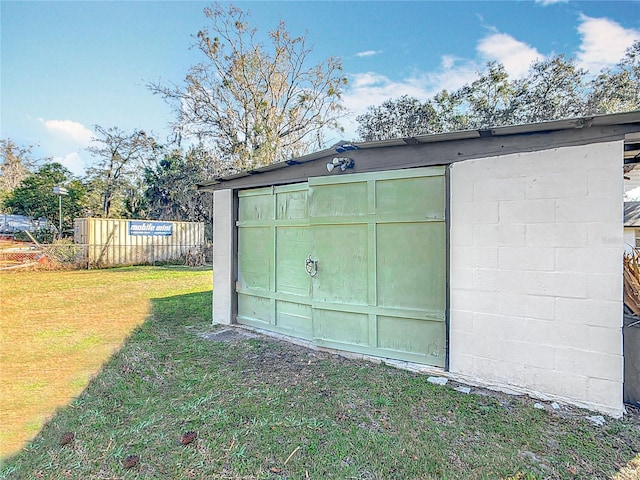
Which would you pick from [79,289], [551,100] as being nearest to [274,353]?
[79,289]

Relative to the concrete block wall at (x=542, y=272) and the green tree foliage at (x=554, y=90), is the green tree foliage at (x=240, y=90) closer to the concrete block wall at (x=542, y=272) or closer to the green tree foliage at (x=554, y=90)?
the green tree foliage at (x=554, y=90)

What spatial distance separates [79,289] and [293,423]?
322 inches

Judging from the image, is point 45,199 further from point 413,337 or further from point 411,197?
point 413,337

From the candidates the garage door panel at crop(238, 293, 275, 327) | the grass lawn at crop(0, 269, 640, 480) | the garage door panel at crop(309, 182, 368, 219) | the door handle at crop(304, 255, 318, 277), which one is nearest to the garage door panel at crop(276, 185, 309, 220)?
the garage door panel at crop(309, 182, 368, 219)

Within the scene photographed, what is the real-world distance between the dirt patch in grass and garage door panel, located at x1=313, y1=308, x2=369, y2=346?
0.34 meters

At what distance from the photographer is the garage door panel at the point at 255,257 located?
485cm

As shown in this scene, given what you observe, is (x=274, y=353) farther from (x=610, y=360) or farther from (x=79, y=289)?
(x=79, y=289)

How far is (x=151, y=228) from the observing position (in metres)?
14.2

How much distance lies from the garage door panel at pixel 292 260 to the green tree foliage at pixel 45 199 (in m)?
16.0

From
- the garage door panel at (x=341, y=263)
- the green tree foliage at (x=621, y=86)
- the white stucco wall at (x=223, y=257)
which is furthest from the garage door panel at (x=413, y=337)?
the green tree foliage at (x=621, y=86)

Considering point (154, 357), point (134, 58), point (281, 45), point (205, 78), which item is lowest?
point (154, 357)

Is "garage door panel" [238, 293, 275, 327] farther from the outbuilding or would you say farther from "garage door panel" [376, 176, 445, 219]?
"garage door panel" [376, 176, 445, 219]

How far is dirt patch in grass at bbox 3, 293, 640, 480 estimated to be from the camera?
204 centimetres

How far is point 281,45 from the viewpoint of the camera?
16609 mm
